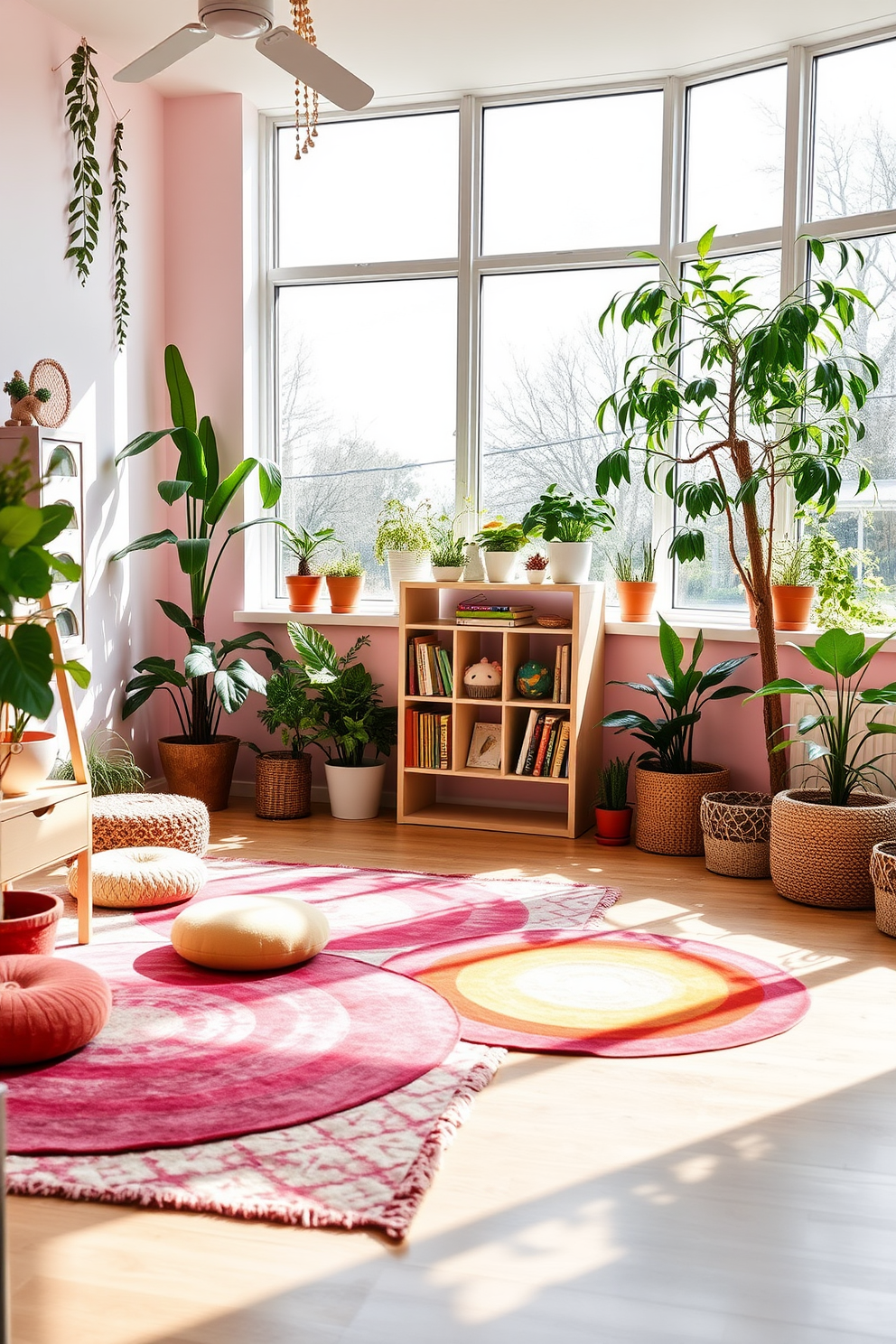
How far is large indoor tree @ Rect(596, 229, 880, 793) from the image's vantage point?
425cm

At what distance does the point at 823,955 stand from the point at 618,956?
0.60 metres

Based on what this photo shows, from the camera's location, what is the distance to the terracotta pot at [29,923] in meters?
3.17

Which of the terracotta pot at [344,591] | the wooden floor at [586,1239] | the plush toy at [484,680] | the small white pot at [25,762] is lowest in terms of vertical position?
the wooden floor at [586,1239]

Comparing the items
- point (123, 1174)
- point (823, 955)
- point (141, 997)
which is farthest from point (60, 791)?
point (823, 955)

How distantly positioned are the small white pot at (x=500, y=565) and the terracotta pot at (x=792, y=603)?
1051 millimetres

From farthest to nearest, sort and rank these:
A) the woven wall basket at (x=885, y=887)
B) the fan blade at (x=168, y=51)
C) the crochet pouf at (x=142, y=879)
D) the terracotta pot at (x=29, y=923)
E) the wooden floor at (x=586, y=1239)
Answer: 1. the crochet pouf at (x=142, y=879)
2. the woven wall basket at (x=885, y=887)
3. the fan blade at (x=168, y=51)
4. the terracotta pot at (x=29, y=923)
5. the wooden floor at (x=586, y=1239)

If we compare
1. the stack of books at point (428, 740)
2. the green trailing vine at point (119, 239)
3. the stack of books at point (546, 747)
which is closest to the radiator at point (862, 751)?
the stack of books at point (546, 747)

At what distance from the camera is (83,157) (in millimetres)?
4938

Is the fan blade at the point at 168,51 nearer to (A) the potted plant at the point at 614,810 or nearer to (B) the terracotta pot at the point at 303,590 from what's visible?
(B) the terracotta pot at the point at 303,590

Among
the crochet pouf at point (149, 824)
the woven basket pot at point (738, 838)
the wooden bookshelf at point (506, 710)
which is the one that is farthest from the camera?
the wooden bookshelf at point (506, 710)

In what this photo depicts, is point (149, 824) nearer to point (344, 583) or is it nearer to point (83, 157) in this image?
point (344, 583)

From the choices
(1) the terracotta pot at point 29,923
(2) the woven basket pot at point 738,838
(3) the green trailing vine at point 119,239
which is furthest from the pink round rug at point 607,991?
(3) the green trailing vine at point 119,239

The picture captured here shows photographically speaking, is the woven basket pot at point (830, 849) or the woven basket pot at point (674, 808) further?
the woven basket pot at point (674, 808)

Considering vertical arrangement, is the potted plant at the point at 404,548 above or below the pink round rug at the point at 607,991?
above
